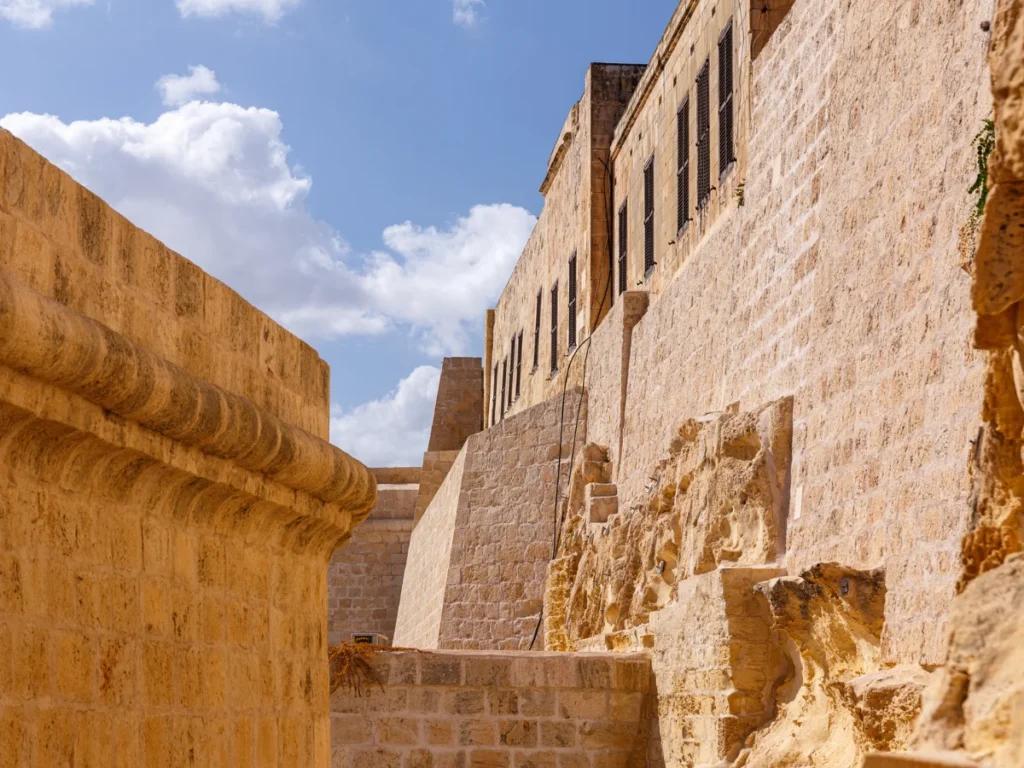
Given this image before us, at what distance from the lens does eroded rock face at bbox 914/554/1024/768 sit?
6.72ft

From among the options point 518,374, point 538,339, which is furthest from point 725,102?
point 518,374

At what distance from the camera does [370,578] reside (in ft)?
87.0

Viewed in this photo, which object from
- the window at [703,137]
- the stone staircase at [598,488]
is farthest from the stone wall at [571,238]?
the window at [703,137]

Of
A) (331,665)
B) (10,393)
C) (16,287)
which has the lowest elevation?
(331,665)

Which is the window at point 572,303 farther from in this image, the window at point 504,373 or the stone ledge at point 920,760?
the stone ledge at point 920,760

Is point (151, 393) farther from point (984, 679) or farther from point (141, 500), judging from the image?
point (984, 679)

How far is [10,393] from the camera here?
390 cm

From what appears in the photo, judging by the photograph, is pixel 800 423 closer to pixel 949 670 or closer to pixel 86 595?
pixel 86 595

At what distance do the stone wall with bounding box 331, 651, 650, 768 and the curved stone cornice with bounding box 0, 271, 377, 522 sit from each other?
528cm

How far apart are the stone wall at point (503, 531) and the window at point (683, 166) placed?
138 inches

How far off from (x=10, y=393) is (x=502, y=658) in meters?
7.51

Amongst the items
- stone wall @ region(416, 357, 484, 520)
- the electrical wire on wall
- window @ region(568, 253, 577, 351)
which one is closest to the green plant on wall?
the electrical wire on wall

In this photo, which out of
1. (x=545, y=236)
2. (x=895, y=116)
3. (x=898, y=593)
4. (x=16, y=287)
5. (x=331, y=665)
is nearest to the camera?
(x=16, y=287)

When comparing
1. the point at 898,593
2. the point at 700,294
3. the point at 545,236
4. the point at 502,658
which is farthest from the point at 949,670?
the point at 545,236
